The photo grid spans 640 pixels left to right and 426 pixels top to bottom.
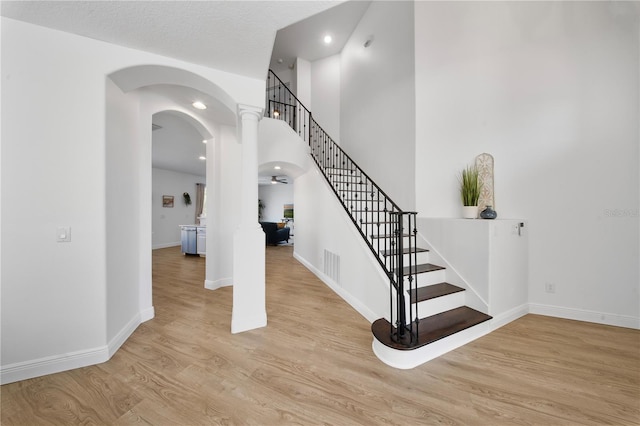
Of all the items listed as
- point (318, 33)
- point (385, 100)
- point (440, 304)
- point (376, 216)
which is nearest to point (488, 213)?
point (440, 304)

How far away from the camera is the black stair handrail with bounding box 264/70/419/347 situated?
2025mm

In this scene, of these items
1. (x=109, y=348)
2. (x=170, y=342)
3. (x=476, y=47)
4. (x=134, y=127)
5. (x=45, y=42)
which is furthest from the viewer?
(x=476, y=47)

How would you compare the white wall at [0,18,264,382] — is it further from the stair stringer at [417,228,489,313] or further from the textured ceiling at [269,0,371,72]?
the textured ceiling at [269,0,371,72]

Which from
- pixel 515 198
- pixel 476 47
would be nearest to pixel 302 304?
pixel 515 198

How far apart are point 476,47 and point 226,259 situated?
5.02m

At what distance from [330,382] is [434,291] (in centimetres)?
157

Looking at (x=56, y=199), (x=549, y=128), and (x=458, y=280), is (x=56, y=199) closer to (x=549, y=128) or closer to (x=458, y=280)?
(x=458, y=280)

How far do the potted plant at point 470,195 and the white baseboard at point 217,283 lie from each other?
386cm

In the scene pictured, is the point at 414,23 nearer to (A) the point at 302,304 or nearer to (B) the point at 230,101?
(B) the point at 230,101

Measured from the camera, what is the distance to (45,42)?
1767 mm

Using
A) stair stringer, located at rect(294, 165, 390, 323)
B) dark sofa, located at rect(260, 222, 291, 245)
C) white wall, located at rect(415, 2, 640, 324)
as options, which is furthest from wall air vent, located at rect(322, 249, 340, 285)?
dark sofa, located at rect(260, 222, 291, 245)

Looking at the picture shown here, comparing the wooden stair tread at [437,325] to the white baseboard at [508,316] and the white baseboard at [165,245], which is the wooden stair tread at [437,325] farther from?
the white baseboard at [165,245]

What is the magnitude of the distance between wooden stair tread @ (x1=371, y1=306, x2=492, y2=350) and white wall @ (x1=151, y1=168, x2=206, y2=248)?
8.72 metres

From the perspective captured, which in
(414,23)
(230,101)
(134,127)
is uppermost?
(414,23)
